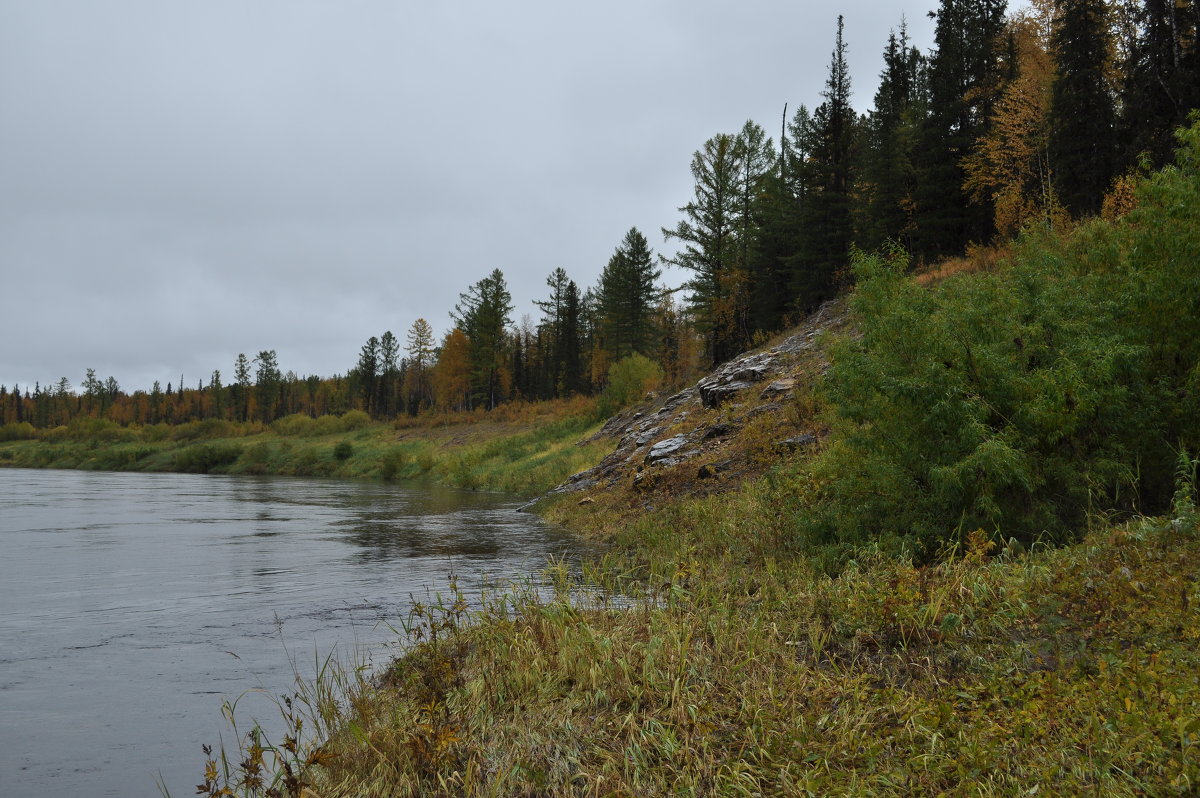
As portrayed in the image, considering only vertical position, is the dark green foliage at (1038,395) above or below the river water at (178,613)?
above

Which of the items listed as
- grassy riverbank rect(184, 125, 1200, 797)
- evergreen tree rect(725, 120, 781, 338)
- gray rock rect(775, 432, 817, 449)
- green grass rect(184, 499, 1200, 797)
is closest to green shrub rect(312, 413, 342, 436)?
evergreen tree rect(725, 120, 781, 338)

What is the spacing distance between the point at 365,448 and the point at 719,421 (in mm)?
47822

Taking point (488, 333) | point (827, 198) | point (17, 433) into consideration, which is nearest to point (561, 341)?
point (488, 333)

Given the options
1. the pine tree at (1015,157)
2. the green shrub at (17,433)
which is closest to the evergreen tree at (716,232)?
the pine tree at (1015,157)

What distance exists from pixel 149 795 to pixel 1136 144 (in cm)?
3169

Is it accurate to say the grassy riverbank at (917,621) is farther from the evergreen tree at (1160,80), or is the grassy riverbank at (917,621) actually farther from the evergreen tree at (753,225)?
the evergreen tree at (753,225)

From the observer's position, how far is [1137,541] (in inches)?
240

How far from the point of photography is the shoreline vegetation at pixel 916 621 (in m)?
3.99

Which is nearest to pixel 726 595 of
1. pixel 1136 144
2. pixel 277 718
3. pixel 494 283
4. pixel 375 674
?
pixel 375 674

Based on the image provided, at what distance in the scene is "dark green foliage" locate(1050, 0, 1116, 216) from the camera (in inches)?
1050

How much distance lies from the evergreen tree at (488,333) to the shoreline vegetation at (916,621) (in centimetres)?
6419

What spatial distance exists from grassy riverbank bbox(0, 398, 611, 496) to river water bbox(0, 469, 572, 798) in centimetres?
1467

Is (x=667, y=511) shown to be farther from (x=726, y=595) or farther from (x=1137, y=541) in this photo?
(x=1137, y=541)

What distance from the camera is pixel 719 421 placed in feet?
71.4
